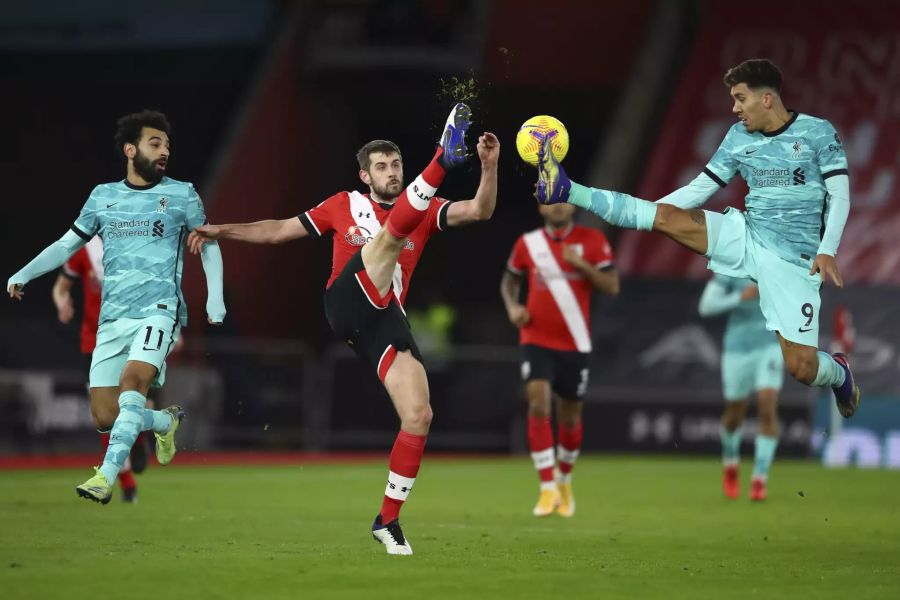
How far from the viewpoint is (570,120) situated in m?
29.0

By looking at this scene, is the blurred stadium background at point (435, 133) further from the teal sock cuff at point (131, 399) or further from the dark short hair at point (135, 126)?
the teal sock cuff at point (131, 399)

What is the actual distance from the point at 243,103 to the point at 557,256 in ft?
49.1

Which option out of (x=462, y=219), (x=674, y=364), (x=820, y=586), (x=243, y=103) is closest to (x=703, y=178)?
(x=462, y=219)

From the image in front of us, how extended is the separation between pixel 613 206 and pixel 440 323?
15.9 meters

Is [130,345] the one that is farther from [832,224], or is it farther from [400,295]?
[832,224]

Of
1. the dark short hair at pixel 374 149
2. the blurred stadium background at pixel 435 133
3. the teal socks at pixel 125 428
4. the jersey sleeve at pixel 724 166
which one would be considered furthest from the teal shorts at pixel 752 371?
the blurred stadium background at pixel 435 133

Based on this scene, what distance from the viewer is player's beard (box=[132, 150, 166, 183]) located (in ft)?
31.4

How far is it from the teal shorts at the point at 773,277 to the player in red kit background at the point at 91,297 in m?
5.30

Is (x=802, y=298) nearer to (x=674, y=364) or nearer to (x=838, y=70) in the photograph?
(x=674, y=364)

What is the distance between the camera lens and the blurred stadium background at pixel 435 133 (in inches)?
843

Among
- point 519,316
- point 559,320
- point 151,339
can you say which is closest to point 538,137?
point 151,339

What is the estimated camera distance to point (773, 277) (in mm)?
9078

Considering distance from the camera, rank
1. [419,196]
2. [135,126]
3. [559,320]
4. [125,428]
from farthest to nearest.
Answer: [559,320] < [135,126] < [125,428] < [419,196]

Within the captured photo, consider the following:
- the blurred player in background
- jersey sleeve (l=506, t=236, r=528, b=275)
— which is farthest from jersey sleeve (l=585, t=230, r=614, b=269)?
the blurred player in background
